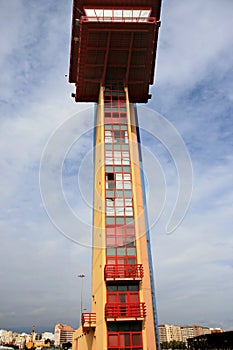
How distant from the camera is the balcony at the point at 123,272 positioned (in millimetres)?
37500

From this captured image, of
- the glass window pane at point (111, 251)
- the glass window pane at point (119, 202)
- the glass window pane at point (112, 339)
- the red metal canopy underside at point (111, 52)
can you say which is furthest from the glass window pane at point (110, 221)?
the red metal canopy underside at point (111, 52)

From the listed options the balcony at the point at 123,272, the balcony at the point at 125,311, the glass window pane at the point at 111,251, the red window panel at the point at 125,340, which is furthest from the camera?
the glass window pane at the point at 111,251

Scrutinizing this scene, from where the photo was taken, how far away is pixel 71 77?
56.8 meters

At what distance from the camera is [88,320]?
42.2 m

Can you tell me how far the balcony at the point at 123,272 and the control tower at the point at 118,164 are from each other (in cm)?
6

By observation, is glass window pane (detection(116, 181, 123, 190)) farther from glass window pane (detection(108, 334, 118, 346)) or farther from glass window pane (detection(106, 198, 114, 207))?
glass window pane (detection(108, 334, 118, 346))

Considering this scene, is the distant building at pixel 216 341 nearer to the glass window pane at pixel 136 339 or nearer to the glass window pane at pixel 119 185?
the glass window pane at pixel 136 339

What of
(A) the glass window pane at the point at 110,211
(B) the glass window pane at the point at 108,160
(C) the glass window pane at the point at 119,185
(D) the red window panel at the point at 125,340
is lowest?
(D) the red window panel at the point at 125,340

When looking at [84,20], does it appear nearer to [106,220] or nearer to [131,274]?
[106,220]

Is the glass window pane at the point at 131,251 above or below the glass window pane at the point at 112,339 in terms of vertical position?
above

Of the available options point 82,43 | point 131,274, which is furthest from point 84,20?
point 131,274

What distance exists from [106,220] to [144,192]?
7651 mm

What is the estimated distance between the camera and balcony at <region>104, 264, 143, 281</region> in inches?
1476

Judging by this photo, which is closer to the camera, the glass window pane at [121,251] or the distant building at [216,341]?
the glass window pane at [121,251]
